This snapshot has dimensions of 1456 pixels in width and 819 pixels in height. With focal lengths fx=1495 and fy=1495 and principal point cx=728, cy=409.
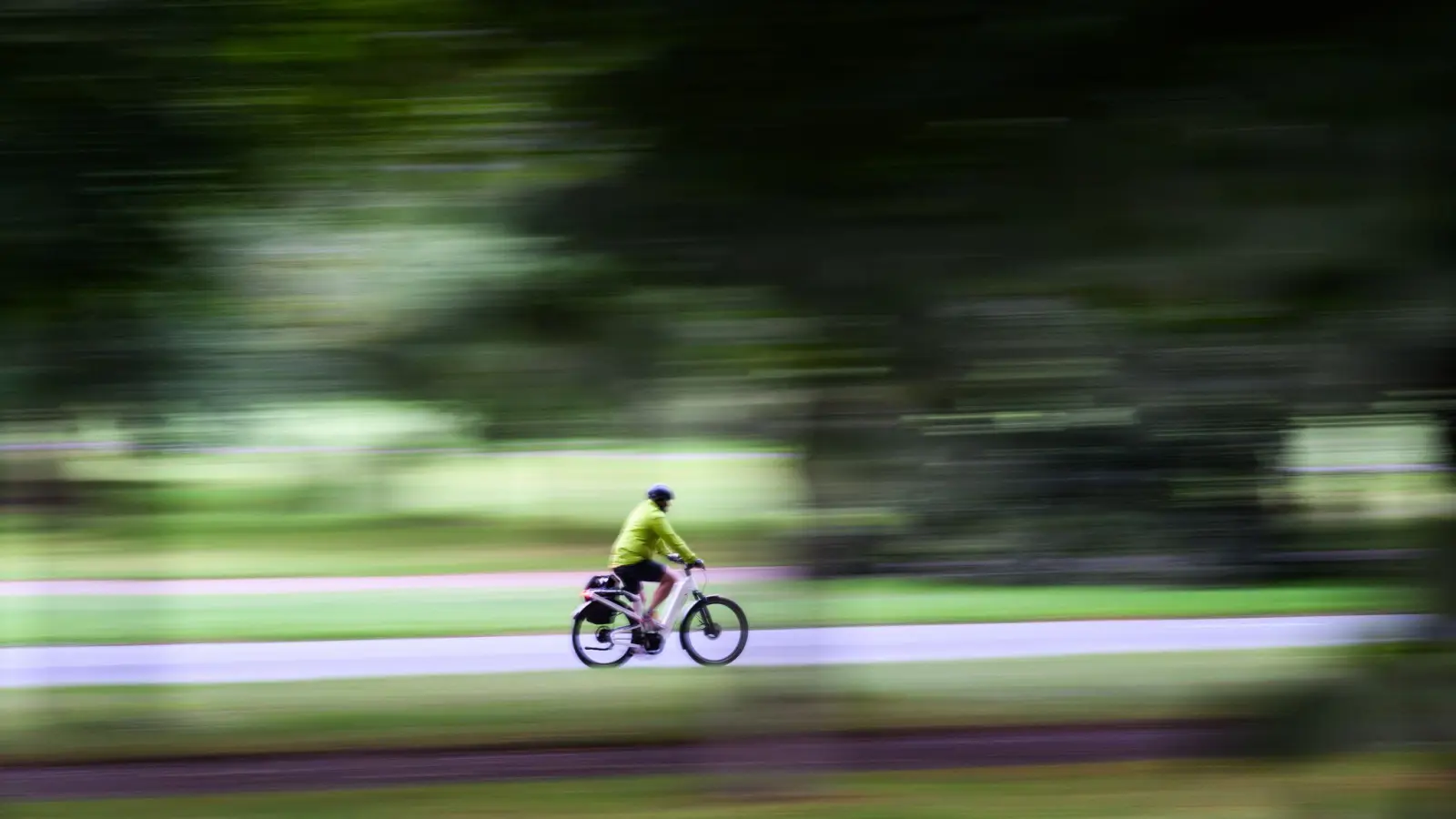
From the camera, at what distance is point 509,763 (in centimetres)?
688

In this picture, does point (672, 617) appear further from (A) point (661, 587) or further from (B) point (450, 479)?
(B) point (450, 479)

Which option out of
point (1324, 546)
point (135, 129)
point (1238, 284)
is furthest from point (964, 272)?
point (135, 129)

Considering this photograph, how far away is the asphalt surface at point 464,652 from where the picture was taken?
8.87 m

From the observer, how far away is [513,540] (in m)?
8.48

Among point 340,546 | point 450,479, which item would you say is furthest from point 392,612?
point 450,479

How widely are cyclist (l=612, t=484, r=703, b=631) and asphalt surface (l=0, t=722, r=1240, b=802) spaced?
3.53 feet

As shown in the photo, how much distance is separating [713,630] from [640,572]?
553mm

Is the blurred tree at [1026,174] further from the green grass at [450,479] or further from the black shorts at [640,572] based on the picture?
the black shorts at [640,572]

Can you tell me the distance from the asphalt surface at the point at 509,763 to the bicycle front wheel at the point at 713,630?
1.09 metres

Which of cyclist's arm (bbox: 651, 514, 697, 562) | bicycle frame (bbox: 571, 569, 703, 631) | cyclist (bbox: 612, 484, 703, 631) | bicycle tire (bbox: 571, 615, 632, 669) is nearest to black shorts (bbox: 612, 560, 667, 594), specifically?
cyclist (bbox: 612, 484, 703, 631)

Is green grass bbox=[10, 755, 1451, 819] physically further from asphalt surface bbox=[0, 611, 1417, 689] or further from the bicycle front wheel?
asphalt surface bbox=[0, 611, 1417, 689]

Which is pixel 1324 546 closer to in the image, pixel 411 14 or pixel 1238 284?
pixel 1238 284

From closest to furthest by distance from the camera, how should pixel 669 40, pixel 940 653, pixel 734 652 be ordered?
pixel 669 40, pixel 734 652, pixel 940 653

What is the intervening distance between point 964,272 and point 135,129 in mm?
1492
